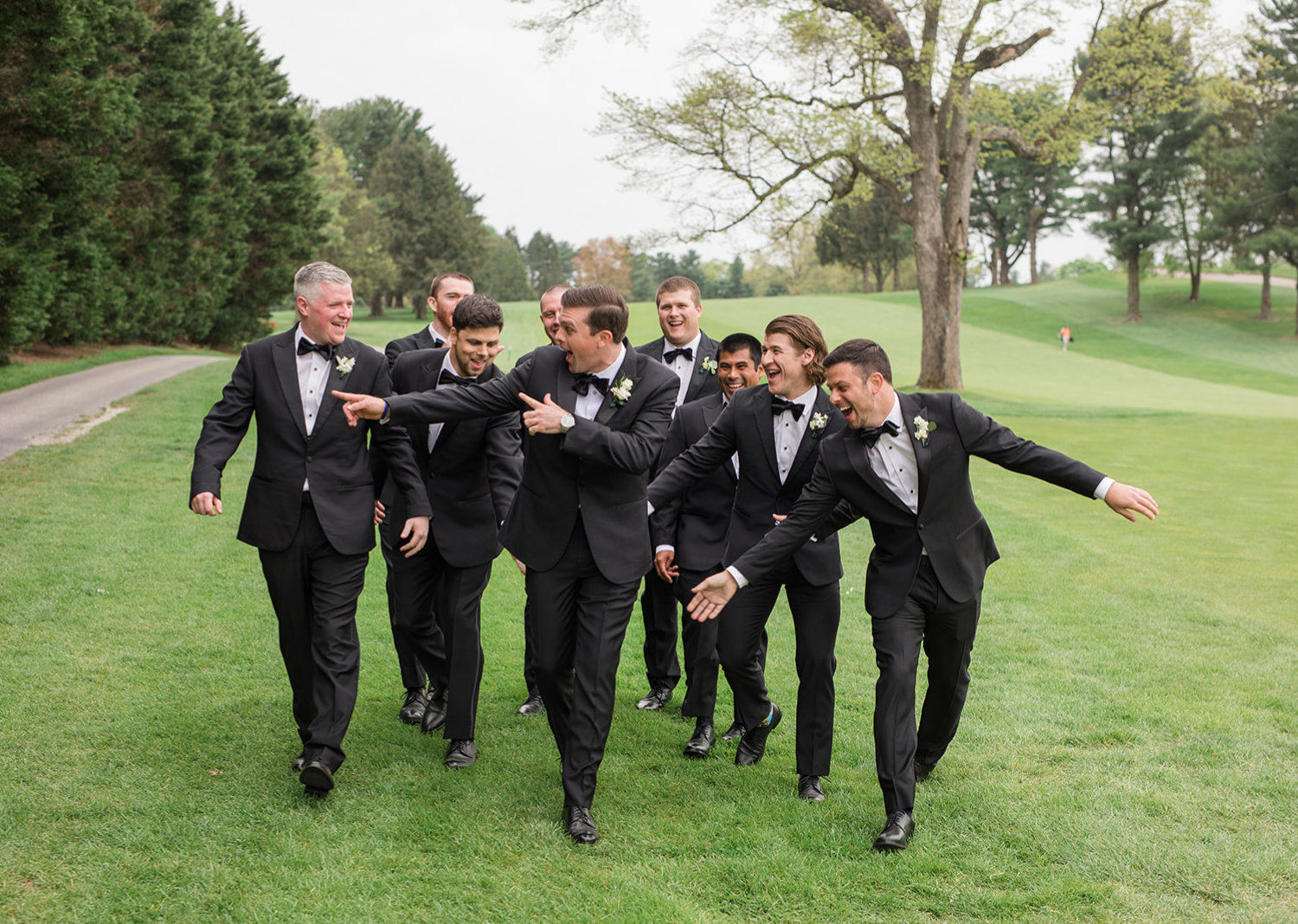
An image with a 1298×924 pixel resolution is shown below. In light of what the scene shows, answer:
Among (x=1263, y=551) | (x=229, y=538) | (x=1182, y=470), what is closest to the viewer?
(x=229, y=538)

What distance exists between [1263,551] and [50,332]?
27.7 metres

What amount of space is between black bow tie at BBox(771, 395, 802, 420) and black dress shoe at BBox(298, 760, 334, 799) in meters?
2.89

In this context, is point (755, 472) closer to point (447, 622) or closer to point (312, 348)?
point (447, 622)

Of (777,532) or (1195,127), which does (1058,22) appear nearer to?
(777,532)

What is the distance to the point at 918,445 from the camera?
4.84 meters

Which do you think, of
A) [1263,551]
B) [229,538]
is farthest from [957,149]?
[229,538]

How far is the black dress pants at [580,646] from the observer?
4895mm

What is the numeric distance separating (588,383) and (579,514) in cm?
64

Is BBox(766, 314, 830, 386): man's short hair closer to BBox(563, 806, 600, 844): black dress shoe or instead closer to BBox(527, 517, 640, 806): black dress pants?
BBox(527, 517, 640, 806): black dress pants

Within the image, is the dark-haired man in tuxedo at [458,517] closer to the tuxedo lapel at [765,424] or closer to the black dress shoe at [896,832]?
the tuxedo lapel at [765,424]

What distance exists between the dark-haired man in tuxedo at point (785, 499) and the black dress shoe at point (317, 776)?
2.14 meters

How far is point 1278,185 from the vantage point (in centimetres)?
5244

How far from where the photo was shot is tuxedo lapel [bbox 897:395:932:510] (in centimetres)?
484

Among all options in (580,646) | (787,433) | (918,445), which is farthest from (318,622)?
(918,445)
